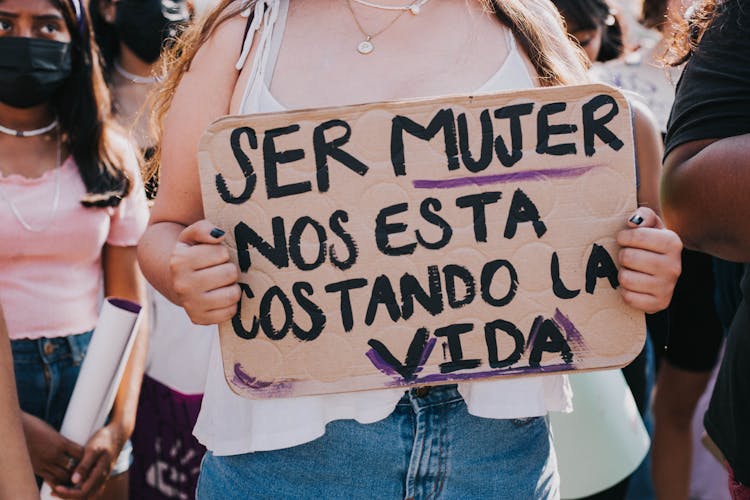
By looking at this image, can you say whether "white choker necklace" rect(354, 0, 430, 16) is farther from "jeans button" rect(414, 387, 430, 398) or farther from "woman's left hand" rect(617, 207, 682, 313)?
"jeans button" rect(414, 387, 430, 398)

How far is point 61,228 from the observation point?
2463 mm

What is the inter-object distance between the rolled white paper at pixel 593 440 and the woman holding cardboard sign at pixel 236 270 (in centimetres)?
69

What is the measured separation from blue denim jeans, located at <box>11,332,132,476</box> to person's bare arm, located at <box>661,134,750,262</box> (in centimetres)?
167

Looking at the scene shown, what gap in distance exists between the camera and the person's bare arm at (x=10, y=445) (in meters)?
1.44

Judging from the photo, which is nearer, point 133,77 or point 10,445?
point 10,445

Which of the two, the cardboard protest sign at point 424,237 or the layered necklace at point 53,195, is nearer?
the cardboard protest sign at point 424,237

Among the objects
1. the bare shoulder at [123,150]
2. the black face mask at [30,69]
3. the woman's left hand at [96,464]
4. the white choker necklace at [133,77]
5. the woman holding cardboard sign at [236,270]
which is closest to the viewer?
the woman holding cardboard sign at [236,270]

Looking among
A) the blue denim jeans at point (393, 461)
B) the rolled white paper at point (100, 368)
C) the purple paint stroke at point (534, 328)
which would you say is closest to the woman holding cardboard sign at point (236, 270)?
the blue denim jeans at point (393, 461)

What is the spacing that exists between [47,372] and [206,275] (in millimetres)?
1210

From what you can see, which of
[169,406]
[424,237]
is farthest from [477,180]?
[169,406]

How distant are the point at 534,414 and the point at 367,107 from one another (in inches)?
24.5

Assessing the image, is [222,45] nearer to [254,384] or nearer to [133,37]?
[254,384]

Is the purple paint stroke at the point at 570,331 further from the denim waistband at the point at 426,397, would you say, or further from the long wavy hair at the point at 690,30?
the long wavy hair at the point at 690,30

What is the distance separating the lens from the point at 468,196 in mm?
1450
